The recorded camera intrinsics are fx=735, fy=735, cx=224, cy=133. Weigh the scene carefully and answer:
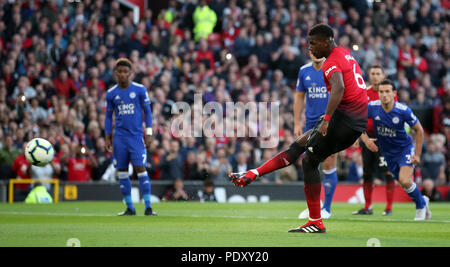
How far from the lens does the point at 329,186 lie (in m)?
11.2

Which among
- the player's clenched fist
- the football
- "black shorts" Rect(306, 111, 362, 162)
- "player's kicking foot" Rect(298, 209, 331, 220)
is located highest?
"black shorts" Rect(306, 111, 362, 162)

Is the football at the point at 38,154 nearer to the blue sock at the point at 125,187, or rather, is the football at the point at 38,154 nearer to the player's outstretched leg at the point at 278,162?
the blue sock at the point at 125,187

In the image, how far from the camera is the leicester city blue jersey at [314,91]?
10.9 metres

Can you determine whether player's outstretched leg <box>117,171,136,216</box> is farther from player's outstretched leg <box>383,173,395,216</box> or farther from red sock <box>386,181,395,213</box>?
red sock <box>386,181,395,213</box>

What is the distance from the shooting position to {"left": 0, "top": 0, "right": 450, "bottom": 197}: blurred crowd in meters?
18.4

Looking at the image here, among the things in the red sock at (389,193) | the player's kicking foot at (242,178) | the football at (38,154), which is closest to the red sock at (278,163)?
the player's kicking foot at (242,178)

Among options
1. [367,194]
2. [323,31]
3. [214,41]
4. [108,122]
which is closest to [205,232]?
[323,31]

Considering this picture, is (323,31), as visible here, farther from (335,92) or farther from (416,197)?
(416,197)

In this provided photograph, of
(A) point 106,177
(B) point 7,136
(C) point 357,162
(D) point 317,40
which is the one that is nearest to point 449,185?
(C) point 357,162

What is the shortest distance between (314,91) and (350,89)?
3137 millimetres

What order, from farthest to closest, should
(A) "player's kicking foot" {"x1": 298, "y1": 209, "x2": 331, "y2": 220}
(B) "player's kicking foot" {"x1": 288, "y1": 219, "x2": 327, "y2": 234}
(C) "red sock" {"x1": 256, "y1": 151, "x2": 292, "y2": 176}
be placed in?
1. (A) "player's kicking foot" {"x1": 298, "y1": 209, "x2": 331, "y2": 220}
2. (C) "red sock" {"x1": 256, "y1": 151, "x2": 292, "y2": 176}
3. (B) "player's kicking foot" {"x1": 288, "y1": 219, "x2": 327, "y2": 234}

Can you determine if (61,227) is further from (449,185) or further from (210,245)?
(449,185)

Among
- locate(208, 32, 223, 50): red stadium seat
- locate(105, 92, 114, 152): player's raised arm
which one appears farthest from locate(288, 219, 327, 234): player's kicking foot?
locate(208, 32, 223, 50): red stadium seat

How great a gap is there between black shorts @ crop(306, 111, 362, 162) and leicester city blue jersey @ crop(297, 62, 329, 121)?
301 cm
